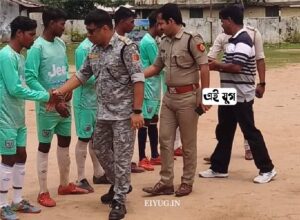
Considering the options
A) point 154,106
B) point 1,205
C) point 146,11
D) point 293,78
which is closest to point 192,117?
point 154,106

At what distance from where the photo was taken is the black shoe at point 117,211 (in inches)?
226

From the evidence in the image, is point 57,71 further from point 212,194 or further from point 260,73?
point 260,73

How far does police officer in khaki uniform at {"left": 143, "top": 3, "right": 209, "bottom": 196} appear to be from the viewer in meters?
6.48

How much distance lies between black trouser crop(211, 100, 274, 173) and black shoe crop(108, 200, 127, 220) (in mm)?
1945

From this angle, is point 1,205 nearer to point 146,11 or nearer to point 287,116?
point 287,116

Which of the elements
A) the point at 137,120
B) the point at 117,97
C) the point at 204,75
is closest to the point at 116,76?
the point at 117,97

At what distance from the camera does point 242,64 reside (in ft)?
23.0

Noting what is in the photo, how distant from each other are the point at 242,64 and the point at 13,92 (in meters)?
2.67

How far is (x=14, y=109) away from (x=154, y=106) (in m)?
2.62

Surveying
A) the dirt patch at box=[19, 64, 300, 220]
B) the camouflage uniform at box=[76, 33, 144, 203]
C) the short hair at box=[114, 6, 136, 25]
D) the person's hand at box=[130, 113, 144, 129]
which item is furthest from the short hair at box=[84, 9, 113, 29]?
the dirt patch at box=[19, 64, 300, 220]

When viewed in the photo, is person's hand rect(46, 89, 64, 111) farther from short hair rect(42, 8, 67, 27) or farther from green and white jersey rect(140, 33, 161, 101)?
green and white jersey rect(140, 33, 161, 101)

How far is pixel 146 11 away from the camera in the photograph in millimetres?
49719

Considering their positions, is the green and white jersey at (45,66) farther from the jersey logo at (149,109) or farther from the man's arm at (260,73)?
the man's arm at (260,73)

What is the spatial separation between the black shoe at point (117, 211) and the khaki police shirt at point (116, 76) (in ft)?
2.63
